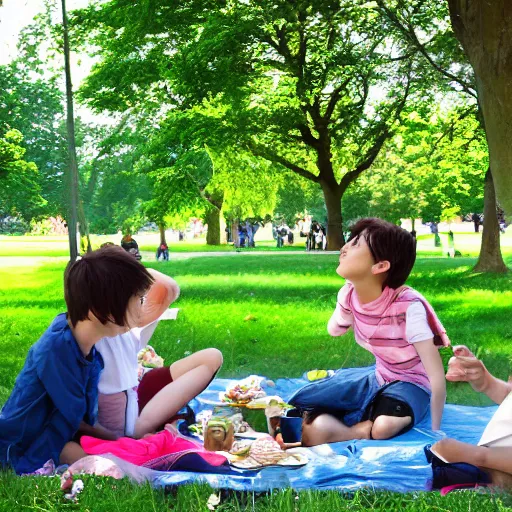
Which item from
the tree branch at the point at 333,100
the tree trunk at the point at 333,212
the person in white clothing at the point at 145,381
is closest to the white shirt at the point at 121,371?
the person in white clothing at the point at 145,381

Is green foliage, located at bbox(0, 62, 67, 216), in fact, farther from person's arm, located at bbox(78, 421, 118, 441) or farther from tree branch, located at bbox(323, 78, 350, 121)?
person's arm, located at bbox(78, 421, 118, 441)

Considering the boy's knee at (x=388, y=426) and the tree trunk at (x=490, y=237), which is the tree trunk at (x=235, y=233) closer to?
the tree trunk at (x=490, y=237)

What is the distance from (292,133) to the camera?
1535cm

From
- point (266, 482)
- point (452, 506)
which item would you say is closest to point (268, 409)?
point (266, 482)

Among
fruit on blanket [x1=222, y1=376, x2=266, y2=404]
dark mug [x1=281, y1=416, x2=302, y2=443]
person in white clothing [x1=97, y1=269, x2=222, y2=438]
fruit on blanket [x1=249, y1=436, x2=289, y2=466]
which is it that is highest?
person in white clothing [x1=97, y1=269, x2=222, y2=438]

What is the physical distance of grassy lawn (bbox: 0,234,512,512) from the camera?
261 centimetres

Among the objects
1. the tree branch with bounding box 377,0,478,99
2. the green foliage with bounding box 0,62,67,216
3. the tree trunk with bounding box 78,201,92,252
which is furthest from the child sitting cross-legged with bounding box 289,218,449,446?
the green foliage with bounding box 0,62,67,216

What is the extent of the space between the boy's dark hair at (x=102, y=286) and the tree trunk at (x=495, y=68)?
321cm

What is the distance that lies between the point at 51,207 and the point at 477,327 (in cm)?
639

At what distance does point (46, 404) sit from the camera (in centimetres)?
287

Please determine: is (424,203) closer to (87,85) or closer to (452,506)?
(87,85)

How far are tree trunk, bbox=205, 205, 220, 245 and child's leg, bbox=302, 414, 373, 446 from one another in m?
12.1

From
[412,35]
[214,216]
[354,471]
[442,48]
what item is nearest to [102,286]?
[354,471]

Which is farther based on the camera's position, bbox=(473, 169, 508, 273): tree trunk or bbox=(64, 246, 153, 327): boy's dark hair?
bbox=(473, 169, 508, 273): tree trunk
